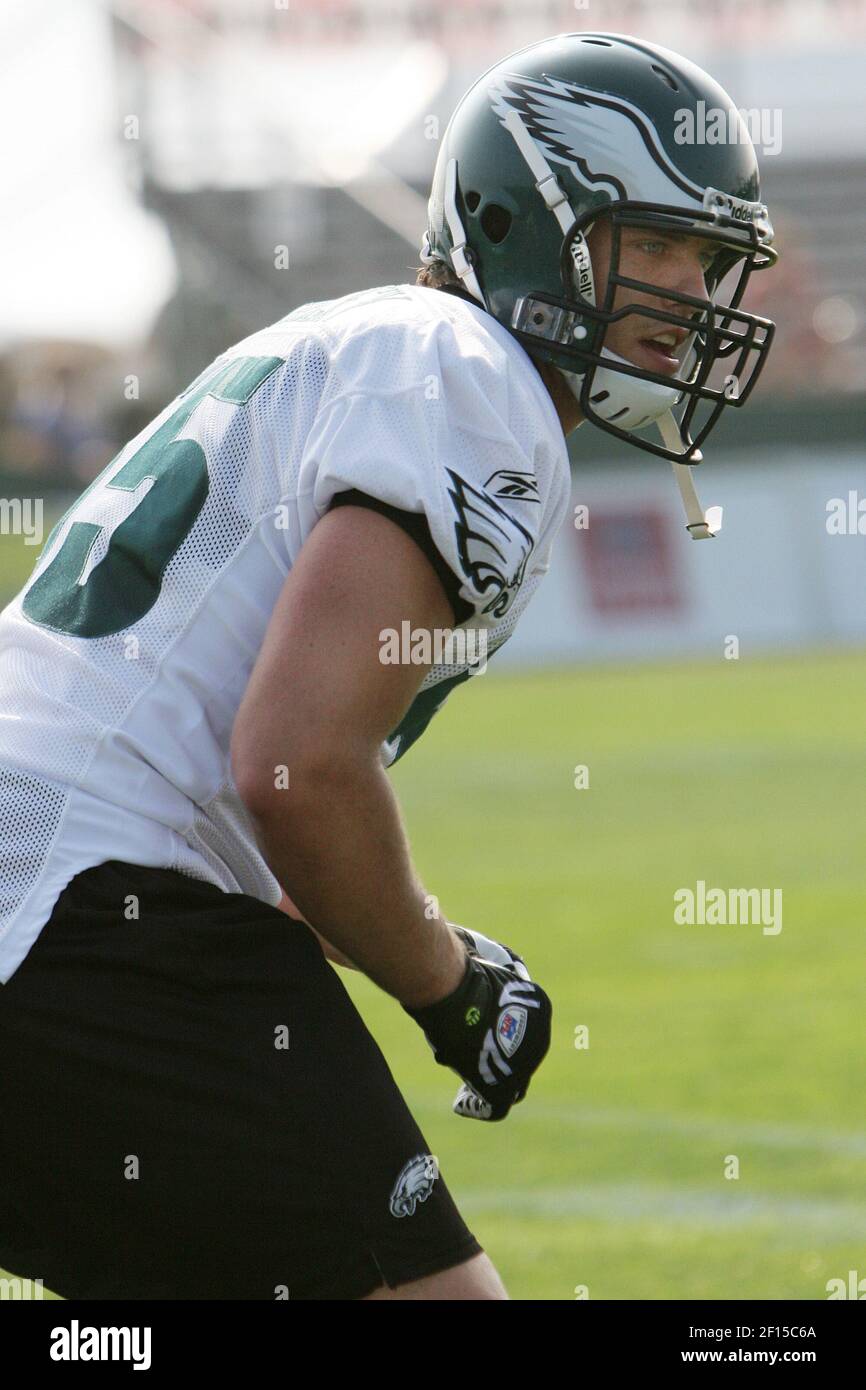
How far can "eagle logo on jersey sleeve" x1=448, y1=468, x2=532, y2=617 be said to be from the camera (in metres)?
2.16

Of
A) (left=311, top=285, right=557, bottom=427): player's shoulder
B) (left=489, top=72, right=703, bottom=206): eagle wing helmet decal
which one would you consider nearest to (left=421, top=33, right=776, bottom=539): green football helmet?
(left=489, top=72, right=703, bottom=206): eagle wing helmet decal

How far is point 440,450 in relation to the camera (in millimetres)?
2176

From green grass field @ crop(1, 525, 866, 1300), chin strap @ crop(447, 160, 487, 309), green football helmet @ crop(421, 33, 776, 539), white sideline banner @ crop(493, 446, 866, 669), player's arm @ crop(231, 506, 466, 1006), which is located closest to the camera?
player's arm @ crop(231, 506, 466, 1006)

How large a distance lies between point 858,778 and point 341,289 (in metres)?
18.7

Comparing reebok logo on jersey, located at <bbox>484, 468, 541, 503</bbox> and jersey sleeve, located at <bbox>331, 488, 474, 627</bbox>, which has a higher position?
reebok logo on jersey, located at <bbox>484, 468, 541, 503</bbox>

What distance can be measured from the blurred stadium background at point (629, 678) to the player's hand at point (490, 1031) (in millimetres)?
1510

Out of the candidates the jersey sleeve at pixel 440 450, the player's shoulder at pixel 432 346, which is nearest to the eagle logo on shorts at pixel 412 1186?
the jersey sleeve at pixel 440 450

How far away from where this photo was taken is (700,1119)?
17.0ft

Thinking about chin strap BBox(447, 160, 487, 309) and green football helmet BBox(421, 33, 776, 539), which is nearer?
green football helmet BBox(421, 33, 776, 539)

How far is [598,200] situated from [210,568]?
832 millimetres

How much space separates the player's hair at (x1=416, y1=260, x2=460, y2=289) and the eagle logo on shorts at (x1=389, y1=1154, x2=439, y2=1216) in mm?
1303

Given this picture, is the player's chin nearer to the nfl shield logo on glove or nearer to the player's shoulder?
the player's shoulder

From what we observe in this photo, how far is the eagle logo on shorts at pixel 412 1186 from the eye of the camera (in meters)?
2.20

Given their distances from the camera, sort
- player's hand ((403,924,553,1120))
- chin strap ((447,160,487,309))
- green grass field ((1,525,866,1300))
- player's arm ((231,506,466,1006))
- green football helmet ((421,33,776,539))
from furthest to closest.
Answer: green grass field ((1,525,866,1300)), chin strap ((447,160,487,309)), green football helmet ((421,33,776,539)), player's hand ((403,924,553,1120)), player's arm ((231,506,466,1006))
